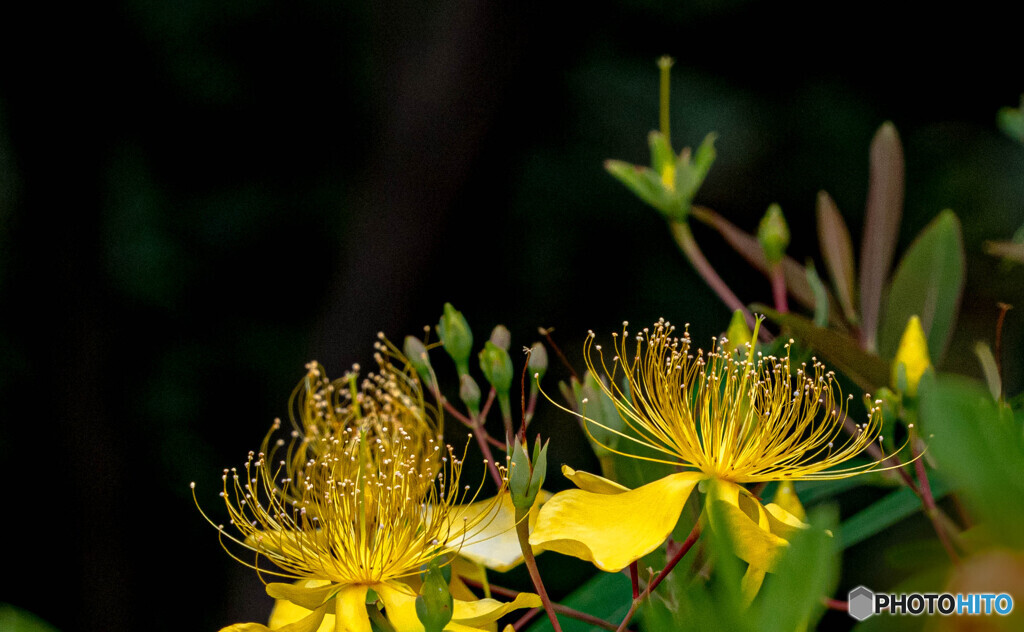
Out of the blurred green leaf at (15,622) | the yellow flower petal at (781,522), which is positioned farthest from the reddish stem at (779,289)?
the blurred green leaf at (15,622)

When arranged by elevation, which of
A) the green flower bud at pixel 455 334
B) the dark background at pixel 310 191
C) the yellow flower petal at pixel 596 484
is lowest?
the yellow flower petal at pixel 596 484

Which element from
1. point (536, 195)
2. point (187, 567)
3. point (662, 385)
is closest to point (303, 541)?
point (662, 385)

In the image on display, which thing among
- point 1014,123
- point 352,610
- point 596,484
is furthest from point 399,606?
point 1014,123

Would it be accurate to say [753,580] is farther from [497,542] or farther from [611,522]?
[497,542]

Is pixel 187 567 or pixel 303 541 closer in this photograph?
pixel 303 541

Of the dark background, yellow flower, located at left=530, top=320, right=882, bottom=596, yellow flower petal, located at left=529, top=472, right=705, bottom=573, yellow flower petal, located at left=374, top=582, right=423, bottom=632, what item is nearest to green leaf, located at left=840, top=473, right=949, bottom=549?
yellow flower, located at left=530, top=320, right=882, bottom=596

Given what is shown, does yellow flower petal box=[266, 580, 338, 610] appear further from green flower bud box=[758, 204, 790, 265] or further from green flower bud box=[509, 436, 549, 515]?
green flower bud box=[758, 204, 790, 265]

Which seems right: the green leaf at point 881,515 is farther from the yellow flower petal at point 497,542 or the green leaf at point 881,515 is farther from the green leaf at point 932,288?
the yellow flower petal at point 497,542

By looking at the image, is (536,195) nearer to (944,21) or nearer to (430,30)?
(430,30)
